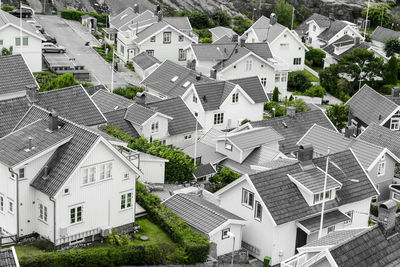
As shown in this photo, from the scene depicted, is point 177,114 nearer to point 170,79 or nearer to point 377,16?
point 170,79

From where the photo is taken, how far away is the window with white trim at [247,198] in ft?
139

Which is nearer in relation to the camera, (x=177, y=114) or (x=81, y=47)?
(x=177, y=114)

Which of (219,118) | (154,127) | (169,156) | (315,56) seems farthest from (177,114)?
(315,56)

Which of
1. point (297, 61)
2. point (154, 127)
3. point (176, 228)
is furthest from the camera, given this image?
point (297, 61)

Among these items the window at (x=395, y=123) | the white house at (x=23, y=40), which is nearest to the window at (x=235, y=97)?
the window at (x=395, y=123)

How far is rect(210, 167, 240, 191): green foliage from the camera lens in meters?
52.1

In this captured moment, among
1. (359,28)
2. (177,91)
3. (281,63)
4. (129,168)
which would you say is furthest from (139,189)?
(359,28)

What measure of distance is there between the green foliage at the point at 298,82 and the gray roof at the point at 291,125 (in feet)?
77.0

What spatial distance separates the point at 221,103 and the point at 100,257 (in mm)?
29544

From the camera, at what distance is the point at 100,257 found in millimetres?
36531

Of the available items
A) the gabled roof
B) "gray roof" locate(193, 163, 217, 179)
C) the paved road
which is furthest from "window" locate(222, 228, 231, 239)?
the paved road

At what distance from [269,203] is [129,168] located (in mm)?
8494

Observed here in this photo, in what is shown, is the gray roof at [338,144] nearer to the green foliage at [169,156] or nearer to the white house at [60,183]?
the green foliage at [169,156]

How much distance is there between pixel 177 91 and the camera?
67.1 m
